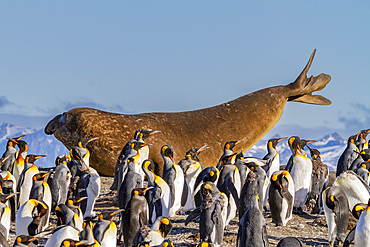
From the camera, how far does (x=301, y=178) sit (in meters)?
11.2

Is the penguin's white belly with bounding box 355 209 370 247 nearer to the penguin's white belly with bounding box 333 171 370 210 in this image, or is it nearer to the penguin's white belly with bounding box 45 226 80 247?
the penguin's white belly with bounding box 333 171 370 210

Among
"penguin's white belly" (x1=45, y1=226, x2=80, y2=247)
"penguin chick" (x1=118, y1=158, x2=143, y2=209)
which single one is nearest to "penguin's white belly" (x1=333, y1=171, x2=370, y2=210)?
"penguin chick" (x1=118, y1=158, x2=143, y2=209)

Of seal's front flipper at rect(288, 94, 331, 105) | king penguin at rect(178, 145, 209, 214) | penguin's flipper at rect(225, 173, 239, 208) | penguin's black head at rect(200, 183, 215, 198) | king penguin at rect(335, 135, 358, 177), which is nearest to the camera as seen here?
penguin's black head at rect(200, 183, 215, 198)

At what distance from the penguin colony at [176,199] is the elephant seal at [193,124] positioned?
2.40m

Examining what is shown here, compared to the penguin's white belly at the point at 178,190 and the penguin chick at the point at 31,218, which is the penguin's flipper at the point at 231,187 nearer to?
the penguin's white belly at the point at 178,190

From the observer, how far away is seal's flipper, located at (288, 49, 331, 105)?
66.3 ft

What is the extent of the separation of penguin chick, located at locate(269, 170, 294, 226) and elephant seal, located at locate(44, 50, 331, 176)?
5153mm

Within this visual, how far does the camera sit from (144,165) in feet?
34.0

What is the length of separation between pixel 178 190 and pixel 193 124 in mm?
7055

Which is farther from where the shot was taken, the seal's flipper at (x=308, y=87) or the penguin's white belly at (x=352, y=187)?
the seal's flipper at (x=308, y=87)

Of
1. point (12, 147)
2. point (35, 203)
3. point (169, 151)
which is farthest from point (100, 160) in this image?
point (35, 203)

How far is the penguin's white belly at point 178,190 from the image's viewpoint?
1068 cm

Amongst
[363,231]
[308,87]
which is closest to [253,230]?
[363,231]

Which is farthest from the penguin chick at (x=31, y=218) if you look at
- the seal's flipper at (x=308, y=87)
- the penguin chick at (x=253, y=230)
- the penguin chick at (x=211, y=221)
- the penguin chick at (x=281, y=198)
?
the seal's flipper at (x=308, y=87)
